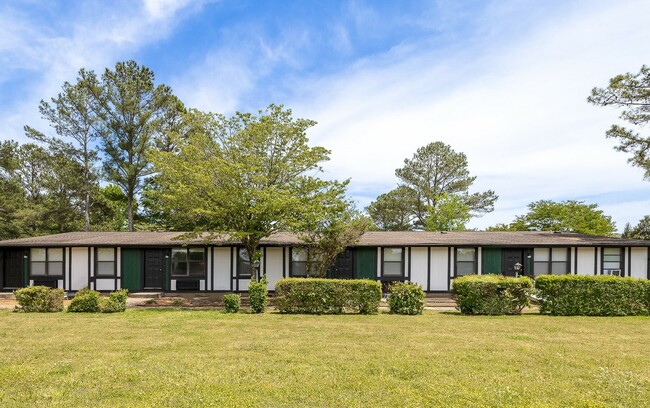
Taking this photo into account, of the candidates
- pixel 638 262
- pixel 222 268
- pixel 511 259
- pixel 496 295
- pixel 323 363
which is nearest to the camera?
pixel 323 363

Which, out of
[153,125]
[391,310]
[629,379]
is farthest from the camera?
[153,125]

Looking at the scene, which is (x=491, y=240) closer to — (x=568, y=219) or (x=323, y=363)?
(x=323, y=363)

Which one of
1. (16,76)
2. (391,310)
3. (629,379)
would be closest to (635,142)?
(391,310)

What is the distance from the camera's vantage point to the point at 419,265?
17.2 meters

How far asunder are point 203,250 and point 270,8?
10857mm

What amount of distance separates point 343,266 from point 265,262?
3635mm

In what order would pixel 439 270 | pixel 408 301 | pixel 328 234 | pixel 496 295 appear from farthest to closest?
1. pixel 439 270
2. pixel 328 234
3. pixel 408 301
4. pixel 496 295

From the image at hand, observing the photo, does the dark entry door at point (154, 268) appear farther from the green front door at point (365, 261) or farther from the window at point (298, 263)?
the green front door at point (365, 261)

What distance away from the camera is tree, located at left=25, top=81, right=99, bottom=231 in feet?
89.0

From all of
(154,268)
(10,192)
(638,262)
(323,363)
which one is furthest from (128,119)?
(638,262)

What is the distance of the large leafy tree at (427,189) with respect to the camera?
3581 centimetres

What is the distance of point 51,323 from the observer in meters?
10.3

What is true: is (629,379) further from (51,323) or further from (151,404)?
(51,323)

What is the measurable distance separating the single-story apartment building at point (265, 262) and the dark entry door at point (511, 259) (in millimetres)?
46
